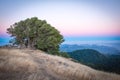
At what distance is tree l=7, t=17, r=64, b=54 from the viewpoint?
34.1 m

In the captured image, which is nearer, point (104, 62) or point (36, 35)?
point (36, 35)

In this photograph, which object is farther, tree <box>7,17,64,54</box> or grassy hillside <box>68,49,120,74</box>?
grassy hillside <box>68,49,120,74</box>

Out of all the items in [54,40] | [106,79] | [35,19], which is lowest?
[106,79]

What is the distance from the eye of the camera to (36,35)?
35.2 m

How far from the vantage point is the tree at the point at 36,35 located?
34.1 meters

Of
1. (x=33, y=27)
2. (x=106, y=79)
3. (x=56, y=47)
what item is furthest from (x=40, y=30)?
(x=106, y=79)

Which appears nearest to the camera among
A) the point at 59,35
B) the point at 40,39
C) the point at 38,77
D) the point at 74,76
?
the point at 38,77

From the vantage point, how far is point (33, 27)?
114 ft

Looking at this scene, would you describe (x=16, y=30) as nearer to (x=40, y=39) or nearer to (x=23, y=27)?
(x=23, y=27)

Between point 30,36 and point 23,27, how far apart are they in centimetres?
194

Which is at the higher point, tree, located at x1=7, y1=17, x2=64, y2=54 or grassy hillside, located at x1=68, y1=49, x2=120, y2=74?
tree, located at x1=7, y1=17, x2=64, y2=54

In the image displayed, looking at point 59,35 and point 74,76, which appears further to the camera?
point 59,35

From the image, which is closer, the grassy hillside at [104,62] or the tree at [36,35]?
the tree at [36,35]

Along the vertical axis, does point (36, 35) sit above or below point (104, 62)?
above
